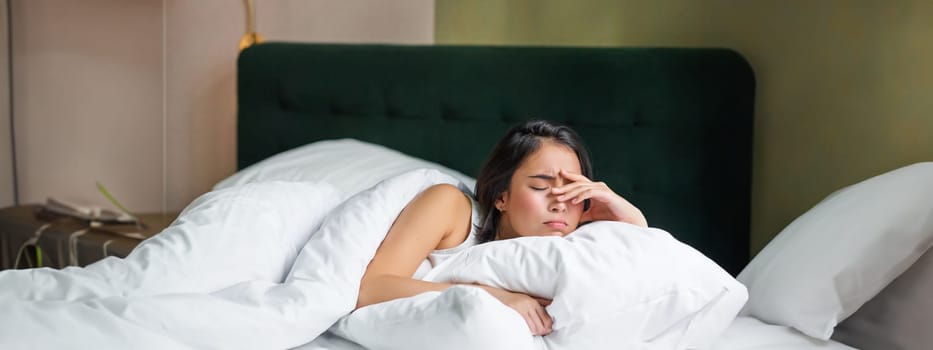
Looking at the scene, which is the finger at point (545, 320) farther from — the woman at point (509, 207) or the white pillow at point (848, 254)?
the white pillow at point (848, 254)

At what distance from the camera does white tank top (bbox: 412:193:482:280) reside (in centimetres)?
180

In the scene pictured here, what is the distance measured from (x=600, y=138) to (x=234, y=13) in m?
1.31

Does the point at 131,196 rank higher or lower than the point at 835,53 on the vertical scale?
lower

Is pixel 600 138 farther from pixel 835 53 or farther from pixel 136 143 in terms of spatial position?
pixel 136 143

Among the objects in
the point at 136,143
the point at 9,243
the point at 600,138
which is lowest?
the point at 9,243

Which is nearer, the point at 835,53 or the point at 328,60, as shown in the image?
the point at 835,53

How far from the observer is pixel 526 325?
1.47 meters

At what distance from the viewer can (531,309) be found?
1.57 meters

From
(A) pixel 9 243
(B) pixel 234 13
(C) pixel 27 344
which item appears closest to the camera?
(C) pixel 27 344

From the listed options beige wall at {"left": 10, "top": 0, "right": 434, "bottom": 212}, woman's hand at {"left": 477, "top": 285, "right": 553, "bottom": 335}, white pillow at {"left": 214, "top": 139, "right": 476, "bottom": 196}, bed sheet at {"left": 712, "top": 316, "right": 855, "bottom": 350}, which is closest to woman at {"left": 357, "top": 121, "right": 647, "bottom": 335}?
woman's hand at {"left": 477, "top": 285, "right": 553, "bottom": 335}

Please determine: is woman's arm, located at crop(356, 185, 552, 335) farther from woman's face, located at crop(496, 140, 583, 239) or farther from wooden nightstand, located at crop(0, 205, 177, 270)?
wooden nightstand, located at crop(0, 205, 177, 270)

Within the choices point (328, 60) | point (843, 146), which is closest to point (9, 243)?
point (328, 60)

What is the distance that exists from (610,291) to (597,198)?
13.4 inches

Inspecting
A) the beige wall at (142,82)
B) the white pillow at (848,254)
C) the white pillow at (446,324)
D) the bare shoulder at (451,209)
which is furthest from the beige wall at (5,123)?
the white pillow at (848,254)
